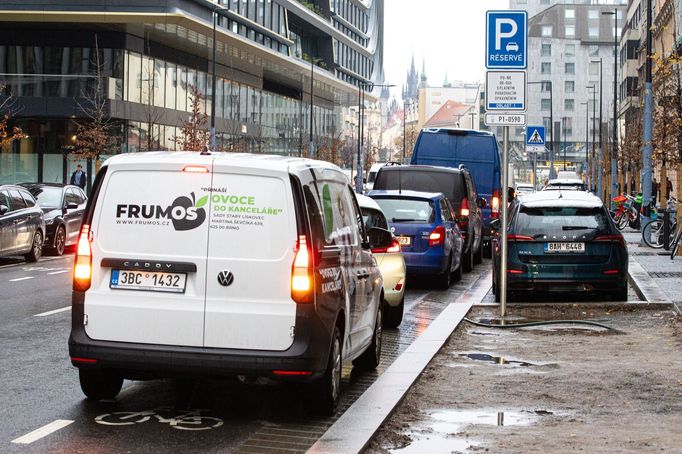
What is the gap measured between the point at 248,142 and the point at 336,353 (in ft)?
215

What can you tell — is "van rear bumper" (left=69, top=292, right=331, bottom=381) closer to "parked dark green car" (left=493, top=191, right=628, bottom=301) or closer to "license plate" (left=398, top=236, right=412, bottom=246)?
"parked dark green car" (left=493, top=191, right=628, bottom=301)

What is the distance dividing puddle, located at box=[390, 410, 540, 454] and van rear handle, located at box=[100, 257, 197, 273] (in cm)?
178

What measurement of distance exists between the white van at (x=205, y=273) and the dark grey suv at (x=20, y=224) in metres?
16.2

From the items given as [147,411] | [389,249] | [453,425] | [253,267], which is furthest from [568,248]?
[253,267]

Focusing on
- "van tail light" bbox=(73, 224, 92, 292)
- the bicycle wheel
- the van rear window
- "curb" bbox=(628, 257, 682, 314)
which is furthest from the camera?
the bicycle wheel

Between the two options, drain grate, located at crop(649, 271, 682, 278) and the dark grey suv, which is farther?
the dark grey suv

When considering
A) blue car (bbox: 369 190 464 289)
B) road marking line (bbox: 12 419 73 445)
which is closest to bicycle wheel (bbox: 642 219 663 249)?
blue car (bbox: 369 190 464 289)

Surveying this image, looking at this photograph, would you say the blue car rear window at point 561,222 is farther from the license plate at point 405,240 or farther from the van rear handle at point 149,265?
the van rear handle at point 149,265

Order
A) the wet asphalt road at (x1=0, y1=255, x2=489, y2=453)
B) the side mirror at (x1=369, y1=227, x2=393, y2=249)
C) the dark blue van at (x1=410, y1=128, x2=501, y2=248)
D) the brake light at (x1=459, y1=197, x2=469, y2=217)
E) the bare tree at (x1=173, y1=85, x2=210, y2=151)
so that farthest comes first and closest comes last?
the bare tree at (x1=173, y1=85, x2=210, y2=151), the dark blue van at (x1=410, y1=128, x2=501, y2=248), the brake light at (x1=459, y1=197, x2=469, y2=217), the side mirror at (x1=369, y1=227, x2=393, y2=249), the wet asphalt road at (x1=0, y1=255, x2=489, y2=453)

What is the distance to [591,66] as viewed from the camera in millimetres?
159875

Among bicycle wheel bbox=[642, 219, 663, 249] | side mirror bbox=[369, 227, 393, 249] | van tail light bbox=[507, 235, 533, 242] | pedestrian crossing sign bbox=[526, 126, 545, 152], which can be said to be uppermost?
pedestrian crossing sign bbox=[526, 126, 545, 152]

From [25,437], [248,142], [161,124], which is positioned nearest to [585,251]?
[25,437]

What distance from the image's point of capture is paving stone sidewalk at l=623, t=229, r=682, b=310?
18.1m

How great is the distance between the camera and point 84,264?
27.0 feet
